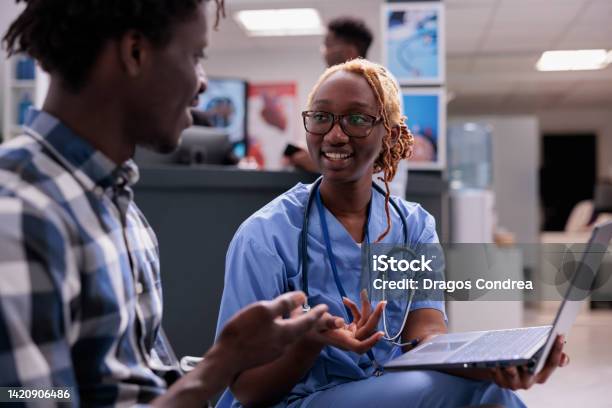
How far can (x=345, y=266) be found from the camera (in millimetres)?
1219

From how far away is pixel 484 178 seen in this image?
22.0ft

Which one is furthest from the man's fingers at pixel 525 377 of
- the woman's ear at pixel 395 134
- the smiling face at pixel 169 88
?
the woman's ear at pixel 395 134

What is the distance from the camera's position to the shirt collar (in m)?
0.70

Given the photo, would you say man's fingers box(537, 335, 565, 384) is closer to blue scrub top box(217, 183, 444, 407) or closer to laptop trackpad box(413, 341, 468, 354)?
laptop trackpad box(413, 341, 468, 354)

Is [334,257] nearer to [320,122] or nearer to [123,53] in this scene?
[320,122]

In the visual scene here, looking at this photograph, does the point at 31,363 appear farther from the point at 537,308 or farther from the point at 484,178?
Result: the point at 537,308

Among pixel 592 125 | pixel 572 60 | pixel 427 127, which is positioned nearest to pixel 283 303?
pixel 427 127

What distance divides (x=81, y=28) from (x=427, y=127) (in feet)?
11.5

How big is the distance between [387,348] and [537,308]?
6.38 metres

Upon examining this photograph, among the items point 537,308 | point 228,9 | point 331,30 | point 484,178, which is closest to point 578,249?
point 331,30

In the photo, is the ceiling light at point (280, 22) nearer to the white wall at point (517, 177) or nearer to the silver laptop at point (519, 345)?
the white wall at point (517, 177)

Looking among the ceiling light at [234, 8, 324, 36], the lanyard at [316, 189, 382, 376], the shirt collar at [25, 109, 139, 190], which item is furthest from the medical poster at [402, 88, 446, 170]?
the shirt collar at [25, 109, 139, 190]

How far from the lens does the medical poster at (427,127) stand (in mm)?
4016

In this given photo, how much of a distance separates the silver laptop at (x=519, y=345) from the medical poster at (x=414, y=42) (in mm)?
3284
